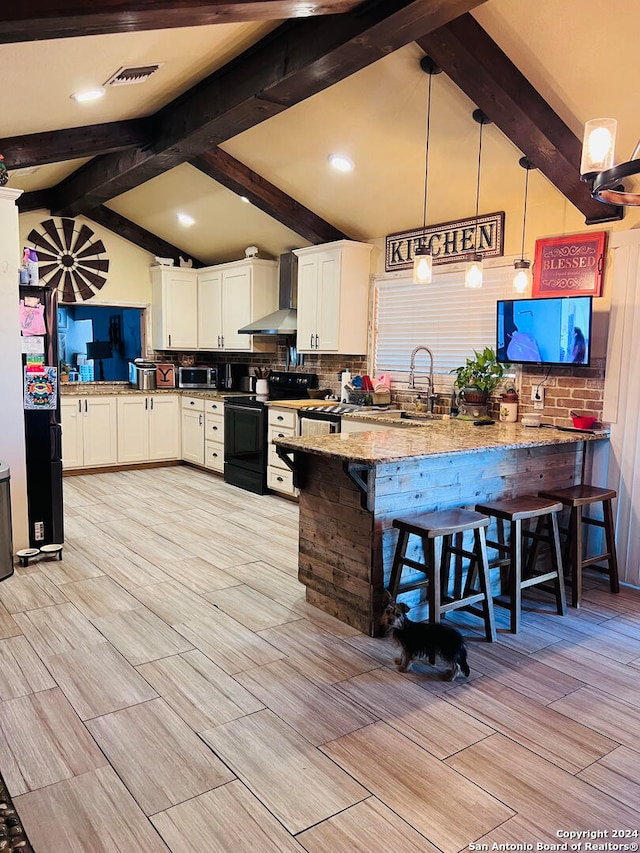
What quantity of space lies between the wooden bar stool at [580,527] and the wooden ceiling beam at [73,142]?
12.8 ft

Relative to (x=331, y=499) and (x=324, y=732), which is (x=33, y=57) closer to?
(x=331, y=499)

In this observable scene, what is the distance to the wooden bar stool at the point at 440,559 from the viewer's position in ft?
9.43

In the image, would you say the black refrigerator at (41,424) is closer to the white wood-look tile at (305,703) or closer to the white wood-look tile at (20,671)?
the white wood-look tile at (20,671)

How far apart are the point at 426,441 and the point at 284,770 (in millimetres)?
1846

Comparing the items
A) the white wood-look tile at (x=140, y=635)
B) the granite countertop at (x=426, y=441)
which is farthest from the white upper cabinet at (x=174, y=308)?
the white wood-look tile at (x=140, y=635)

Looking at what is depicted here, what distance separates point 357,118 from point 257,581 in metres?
3.12

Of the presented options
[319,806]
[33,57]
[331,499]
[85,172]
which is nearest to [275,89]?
[33,57]

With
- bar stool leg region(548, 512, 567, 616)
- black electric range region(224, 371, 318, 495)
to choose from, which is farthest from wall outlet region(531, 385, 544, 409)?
black electric range region(224, 371, 318, 495)

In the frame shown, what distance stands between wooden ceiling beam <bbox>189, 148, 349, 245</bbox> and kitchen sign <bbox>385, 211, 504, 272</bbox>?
2.15 ft

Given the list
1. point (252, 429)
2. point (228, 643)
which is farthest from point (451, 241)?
point (228, 643)

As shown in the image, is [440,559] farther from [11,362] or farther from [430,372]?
[11,362]

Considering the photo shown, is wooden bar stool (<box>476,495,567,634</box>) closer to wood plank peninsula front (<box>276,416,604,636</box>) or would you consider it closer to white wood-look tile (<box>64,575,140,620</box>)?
wood plank peninsula front (<box>276,416,604,636</box>)

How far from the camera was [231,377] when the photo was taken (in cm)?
771

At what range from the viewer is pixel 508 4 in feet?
9.67
